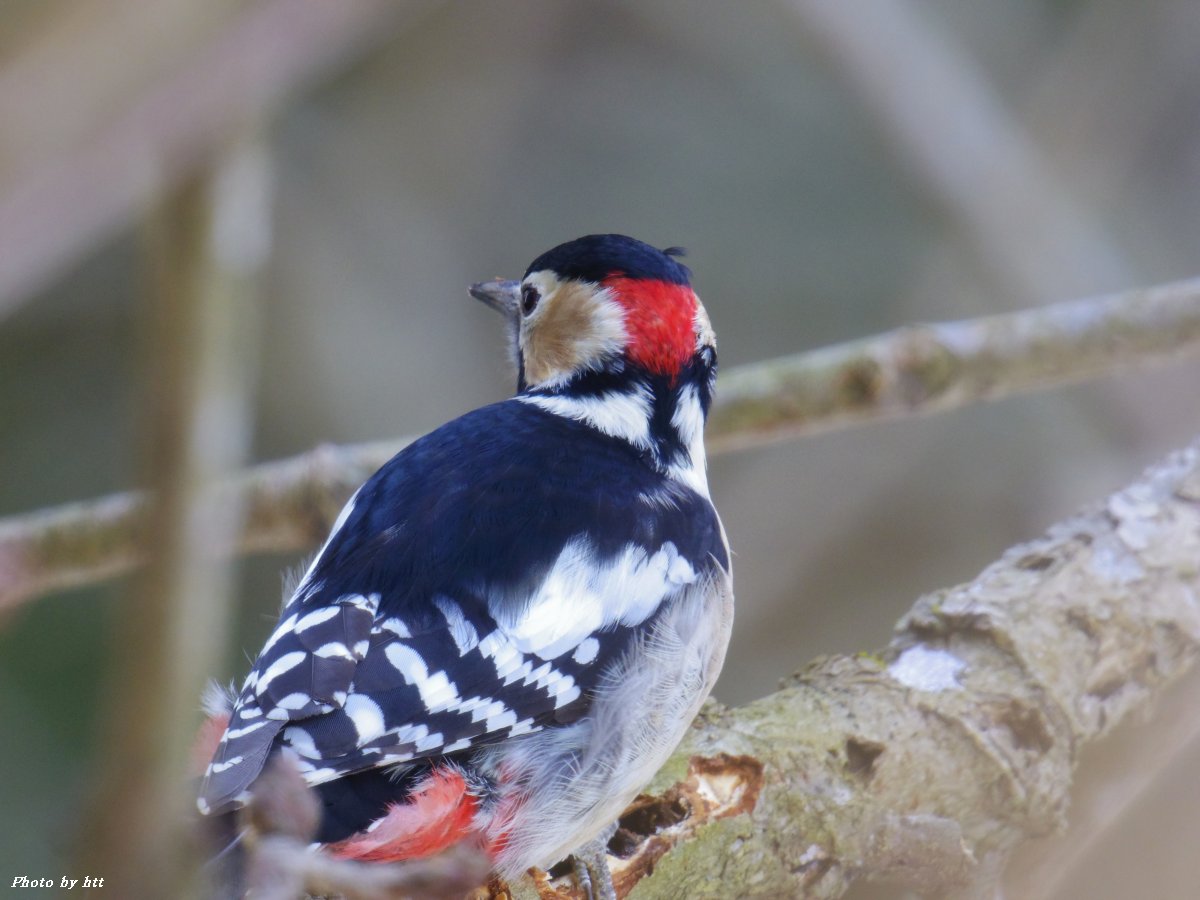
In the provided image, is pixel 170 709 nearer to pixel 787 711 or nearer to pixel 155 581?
pixel 155 581

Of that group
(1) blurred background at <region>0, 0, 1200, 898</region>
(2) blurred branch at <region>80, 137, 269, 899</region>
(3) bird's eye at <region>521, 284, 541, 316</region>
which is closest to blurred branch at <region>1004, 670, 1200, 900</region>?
(3) bird's eye at <region>521, 284, 541, 316</region>

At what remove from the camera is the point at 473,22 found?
5.99 meters

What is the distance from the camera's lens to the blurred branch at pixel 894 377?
265 cm

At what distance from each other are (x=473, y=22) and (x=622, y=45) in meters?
0.68

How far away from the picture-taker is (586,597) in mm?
1904

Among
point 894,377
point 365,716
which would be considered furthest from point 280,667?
point 894,377

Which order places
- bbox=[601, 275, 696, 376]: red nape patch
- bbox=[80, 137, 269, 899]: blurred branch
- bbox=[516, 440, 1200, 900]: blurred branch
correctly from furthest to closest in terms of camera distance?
bbox=[601, 275, 696, 376]: red nape patch
bbox=[516, 440, 1200, 900]: blurred branch
bbox=[80, 137, 269, 899]: blurred branch

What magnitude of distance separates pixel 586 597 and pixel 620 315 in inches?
25.4

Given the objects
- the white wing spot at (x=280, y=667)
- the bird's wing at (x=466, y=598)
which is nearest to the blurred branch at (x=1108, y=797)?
the bird's wing at (x=466, y=598)

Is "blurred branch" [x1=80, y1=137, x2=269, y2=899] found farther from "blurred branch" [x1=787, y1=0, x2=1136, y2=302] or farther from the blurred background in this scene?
"blurred branch" [x1=787, y1=0, x2=1136, y2=302]

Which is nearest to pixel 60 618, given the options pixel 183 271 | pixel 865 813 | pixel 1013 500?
pixel 1013 500

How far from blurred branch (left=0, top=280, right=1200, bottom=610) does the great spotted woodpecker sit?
1.33ft

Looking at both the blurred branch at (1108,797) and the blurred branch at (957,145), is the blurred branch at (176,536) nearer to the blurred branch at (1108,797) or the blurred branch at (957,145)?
the blurred branch at (1108,797)

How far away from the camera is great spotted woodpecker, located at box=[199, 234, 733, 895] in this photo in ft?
5.27
